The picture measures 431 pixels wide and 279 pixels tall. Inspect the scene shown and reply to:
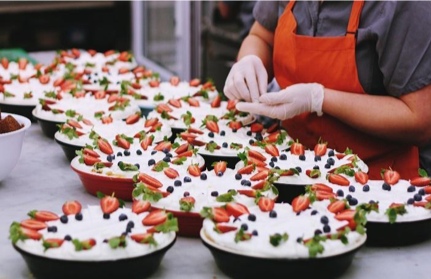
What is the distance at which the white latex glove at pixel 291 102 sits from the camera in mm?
2430

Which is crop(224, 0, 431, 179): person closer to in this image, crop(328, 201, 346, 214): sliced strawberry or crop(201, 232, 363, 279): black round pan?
crop(328, 201, 346, 214): sliced strawberry

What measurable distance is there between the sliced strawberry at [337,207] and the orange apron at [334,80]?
2.71 ft

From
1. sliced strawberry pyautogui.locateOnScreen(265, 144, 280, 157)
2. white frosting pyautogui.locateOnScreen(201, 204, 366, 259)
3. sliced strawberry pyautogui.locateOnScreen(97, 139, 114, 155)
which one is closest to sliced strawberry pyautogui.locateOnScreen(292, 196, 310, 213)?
white frosting pyautogui.locateOnScreen(201, 204, 366, 259)

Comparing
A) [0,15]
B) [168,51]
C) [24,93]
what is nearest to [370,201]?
→ [24,93]

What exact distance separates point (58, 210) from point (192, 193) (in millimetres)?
435

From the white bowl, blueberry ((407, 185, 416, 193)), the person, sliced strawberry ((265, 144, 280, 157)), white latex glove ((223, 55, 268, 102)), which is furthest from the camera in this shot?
white latex glove ((223, 55, 268, 102))

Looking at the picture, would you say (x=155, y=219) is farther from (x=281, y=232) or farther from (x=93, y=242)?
(x=281, y=232)

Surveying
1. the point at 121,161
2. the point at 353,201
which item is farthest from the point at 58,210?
the point at 353,201

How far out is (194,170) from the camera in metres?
1.98

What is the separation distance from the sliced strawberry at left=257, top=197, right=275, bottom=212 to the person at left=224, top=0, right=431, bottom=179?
791 millimetres

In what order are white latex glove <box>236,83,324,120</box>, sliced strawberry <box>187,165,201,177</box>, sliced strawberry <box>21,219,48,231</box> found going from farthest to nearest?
white latex glove <box>236,83,324,120</box> < sliced strawberry <box>187,165,201,177</box> < sliced strawberry <box>21,219,48,231</box>

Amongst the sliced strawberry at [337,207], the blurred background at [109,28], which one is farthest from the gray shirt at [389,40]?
the blurred background at [109,28]

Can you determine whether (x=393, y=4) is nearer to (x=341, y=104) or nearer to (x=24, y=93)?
(x=341, y=104)

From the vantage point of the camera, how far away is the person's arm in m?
2.34
